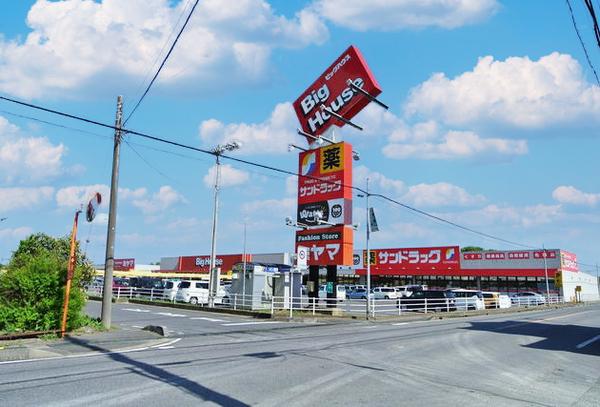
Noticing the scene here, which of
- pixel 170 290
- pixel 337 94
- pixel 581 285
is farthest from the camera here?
pixel 581 285

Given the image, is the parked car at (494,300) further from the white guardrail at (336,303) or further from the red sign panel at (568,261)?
the red sign panel at (568,261)

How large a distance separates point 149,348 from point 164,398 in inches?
242

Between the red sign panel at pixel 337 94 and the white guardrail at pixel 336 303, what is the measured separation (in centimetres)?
986

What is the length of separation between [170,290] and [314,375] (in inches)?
1084

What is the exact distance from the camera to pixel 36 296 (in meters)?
14.2

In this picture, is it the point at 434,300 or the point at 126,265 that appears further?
the point at 126,265

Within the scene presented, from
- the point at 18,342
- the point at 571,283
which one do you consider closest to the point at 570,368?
the point at 18,342

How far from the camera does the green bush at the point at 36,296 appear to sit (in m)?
13.7

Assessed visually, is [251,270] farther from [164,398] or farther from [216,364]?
[164,398]

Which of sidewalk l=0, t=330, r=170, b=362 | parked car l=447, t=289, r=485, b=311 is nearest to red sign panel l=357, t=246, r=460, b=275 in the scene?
parked car l=447, t=289, r=485, b=311

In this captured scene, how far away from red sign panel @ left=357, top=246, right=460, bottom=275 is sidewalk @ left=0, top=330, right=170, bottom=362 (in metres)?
41.5

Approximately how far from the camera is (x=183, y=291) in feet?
113

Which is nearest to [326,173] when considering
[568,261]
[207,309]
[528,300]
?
[207,309]

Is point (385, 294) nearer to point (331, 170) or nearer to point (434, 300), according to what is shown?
point (434, 300)
